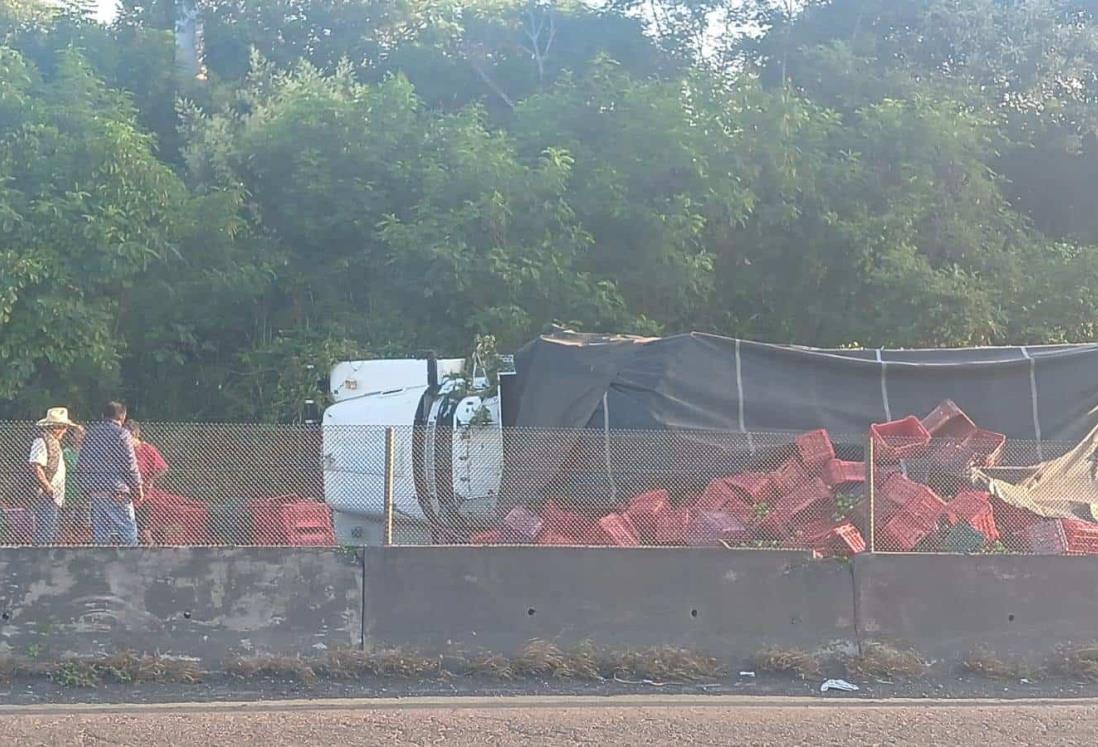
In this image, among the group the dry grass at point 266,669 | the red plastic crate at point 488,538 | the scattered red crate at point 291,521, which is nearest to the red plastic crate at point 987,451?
the red plastic crate at point 488,538

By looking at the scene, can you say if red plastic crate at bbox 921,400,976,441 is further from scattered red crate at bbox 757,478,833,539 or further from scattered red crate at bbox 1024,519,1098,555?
scattered red crate at bbox 757,478,833,539

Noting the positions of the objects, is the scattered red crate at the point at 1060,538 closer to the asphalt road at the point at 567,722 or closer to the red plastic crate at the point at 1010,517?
the red plastic crate at the point at 1010,517

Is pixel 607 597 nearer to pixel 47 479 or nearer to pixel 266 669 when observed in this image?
pixel 266 669

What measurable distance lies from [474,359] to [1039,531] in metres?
5.86

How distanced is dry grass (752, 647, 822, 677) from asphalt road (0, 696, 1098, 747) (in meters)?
0.58

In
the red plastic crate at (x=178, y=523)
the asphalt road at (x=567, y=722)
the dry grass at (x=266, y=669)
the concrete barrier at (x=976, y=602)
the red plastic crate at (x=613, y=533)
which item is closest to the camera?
the asphalt road at (x=567, y=722)

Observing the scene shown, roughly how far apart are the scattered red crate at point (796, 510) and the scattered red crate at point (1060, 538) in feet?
5.44

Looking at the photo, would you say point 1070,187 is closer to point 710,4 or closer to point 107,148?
point 710,4

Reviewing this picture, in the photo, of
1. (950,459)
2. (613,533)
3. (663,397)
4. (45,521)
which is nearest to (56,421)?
(45,521)

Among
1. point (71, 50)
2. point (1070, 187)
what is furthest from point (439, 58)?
point (1070, 187)

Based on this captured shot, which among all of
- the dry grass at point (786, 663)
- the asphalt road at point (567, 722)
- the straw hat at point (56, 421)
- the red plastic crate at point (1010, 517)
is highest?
the straw hat at point (56, 421)

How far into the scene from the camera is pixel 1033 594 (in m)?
9.52

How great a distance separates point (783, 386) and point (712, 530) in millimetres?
3146

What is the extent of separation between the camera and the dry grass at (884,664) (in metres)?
9.09
